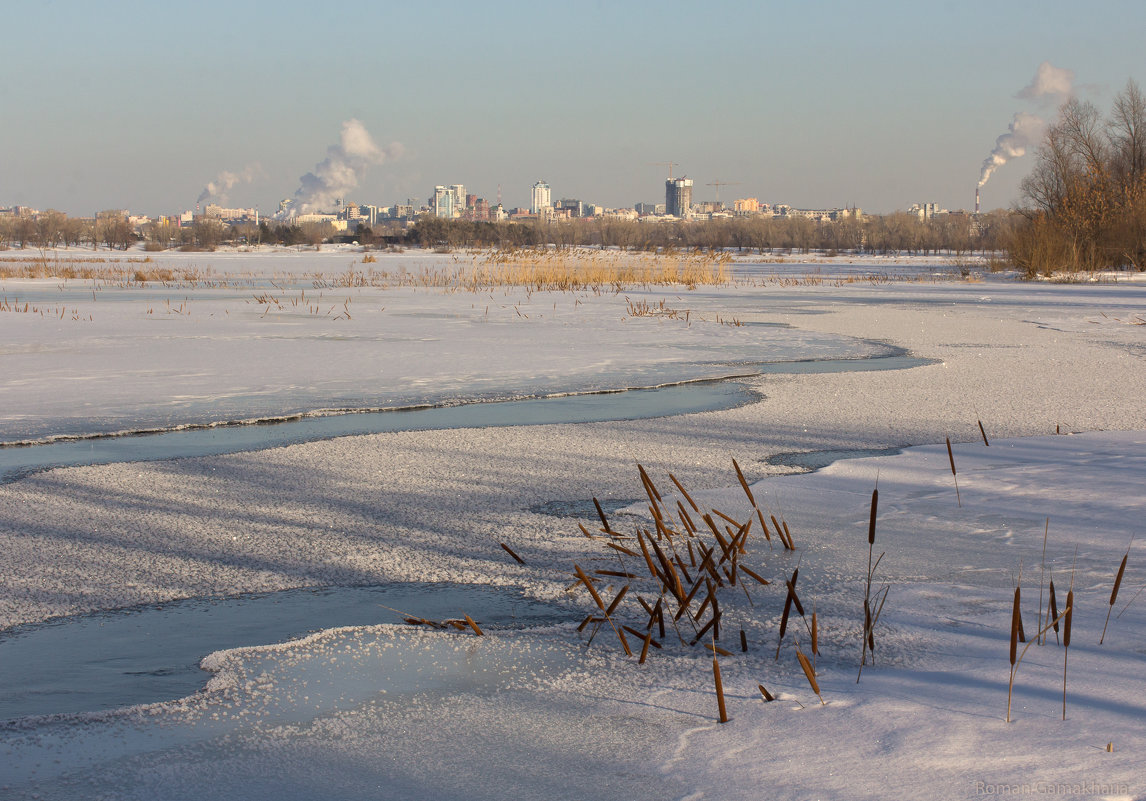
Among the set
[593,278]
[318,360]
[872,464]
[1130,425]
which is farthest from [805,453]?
[593,278]

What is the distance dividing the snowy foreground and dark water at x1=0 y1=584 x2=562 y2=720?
0.11 metres

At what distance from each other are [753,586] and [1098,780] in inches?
61.4

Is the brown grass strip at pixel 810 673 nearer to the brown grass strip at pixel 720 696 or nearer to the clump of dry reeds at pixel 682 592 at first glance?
the clump of dry reeds at pixel 682 592

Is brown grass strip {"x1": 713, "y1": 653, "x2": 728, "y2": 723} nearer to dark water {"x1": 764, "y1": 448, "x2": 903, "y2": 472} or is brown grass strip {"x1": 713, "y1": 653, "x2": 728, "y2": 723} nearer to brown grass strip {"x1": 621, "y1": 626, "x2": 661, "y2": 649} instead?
brown grass strip {"x1": 621, "y1": 626, "x2": 661, "y2": 649}

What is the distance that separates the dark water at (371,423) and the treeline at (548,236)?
52818 mm

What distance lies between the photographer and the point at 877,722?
92.1 inches

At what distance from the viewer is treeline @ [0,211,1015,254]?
66.7m

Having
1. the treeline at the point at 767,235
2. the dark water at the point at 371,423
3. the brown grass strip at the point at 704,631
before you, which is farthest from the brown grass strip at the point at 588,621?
the treeline at the point at 767,235

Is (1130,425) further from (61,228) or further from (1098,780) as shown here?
(61,228)

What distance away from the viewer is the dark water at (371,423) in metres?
5.94

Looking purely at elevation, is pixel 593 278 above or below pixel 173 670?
above

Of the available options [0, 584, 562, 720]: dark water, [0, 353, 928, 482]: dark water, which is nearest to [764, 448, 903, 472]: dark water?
[0, 353, 928, 482]: dark water

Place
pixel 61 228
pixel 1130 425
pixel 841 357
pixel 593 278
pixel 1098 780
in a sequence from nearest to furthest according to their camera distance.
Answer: pixel 1098 780
pixel 1130 425
pixel 841 357
pixel 593 278
pixel 61 228

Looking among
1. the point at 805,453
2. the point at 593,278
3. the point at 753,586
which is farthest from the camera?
the point at 593,278
